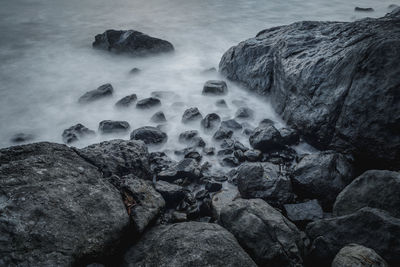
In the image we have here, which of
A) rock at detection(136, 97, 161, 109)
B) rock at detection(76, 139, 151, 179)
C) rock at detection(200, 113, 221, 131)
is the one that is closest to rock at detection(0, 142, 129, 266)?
rock at detection(76, 139, 151, 179)

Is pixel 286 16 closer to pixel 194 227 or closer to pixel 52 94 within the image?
pixel 52 94

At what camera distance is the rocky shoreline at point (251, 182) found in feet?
8.07

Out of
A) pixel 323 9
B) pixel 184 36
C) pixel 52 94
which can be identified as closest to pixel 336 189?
pixel 52 94

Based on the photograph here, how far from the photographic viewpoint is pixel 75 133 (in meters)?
5.54

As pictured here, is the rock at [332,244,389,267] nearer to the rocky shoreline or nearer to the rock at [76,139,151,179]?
the rocky shoreline

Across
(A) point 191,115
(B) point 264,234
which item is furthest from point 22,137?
(B) point 264,234

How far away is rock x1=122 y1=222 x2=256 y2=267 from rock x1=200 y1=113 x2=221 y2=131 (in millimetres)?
2891

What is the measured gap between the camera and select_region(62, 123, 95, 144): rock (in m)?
5.43

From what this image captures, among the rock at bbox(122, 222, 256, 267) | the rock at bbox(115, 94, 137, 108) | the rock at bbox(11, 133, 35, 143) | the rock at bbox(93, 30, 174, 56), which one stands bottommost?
the rock at bbox(11, 133, 35, 143)

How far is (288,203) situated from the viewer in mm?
3666

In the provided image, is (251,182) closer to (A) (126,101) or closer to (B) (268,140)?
(B) (268,140)

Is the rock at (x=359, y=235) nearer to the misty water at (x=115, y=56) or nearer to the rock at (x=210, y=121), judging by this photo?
the misty water at (x=115, y=56)

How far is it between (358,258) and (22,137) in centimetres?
604

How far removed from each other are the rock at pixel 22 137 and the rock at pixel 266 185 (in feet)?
14.5
